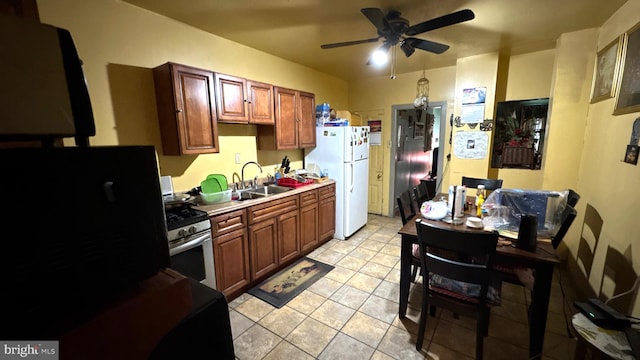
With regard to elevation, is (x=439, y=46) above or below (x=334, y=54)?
below

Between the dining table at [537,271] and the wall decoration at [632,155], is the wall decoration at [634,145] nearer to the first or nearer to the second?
the wall decoration at [632,155]

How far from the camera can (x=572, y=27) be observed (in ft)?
8.33

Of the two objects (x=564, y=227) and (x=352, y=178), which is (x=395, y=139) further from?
(x=564, y=227)

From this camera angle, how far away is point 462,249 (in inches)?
59.7

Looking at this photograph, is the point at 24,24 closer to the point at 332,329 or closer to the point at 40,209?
the point at 40,209

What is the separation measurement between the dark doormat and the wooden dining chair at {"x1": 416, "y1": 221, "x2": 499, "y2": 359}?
3.85ft

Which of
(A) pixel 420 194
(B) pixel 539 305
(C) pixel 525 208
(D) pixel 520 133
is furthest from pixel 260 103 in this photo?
(D) pixel 520 133

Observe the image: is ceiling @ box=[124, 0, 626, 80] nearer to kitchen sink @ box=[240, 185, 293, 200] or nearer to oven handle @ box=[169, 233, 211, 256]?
kitchen sink @ box=[240, 185, 293, 200]

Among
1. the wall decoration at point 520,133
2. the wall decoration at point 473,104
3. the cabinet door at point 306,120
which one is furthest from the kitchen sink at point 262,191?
the wall decoration at point 520,133

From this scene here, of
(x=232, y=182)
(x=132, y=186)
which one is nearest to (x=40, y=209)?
(x=132, y=186)

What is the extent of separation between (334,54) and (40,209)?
3259mm

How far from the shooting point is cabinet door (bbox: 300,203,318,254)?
3.11 m

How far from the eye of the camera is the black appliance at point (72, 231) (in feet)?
1.51

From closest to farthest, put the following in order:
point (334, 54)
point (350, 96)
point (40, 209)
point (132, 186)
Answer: point (40, 209) → point (132, 186) → point (334, 54) → point (350, 96)
